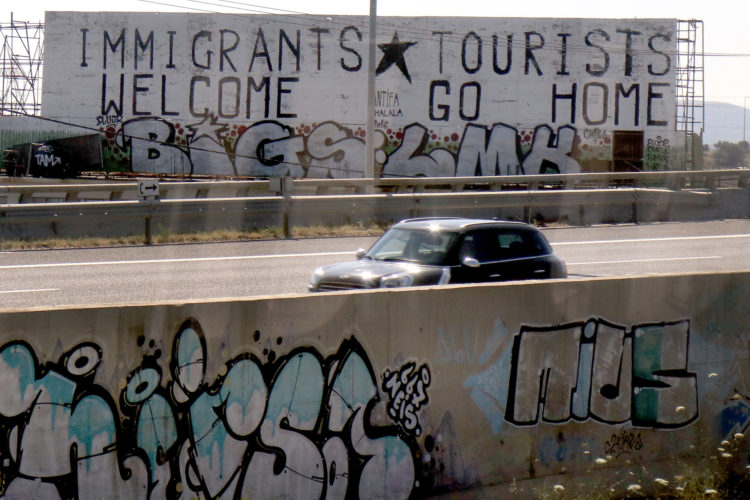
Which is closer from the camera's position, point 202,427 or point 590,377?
point 202,427

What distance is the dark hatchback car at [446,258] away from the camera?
11.3 meters

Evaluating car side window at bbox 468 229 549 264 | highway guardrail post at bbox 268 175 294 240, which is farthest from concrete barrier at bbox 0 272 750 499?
highway guardrail post at bbox 268 175 294 240

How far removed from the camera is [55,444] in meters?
6.06

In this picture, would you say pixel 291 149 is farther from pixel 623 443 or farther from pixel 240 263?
pixel 623 443

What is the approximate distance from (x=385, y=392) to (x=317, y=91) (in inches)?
1502

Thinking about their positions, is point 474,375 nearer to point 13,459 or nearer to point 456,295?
point 456,295

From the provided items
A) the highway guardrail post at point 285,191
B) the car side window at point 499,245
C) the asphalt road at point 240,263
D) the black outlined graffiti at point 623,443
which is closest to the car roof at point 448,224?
the car side window at point 499,245

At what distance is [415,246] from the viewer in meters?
12.0

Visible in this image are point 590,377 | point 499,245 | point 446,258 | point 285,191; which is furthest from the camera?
point 285,191

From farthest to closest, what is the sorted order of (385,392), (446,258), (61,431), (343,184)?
(343,184)
(446,258)
(385,392)
(61,431)

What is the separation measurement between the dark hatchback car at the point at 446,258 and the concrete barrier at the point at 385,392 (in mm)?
3317

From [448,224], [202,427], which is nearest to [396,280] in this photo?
[448,224]

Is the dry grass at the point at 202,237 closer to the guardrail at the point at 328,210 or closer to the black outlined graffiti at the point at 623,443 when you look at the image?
the guardrail at the point at 328,210

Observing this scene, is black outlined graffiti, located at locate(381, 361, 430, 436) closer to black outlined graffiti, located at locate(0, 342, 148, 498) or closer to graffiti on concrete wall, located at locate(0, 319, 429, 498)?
graffiti on concrete wall, located at locate(0, 319, 429, 498)
